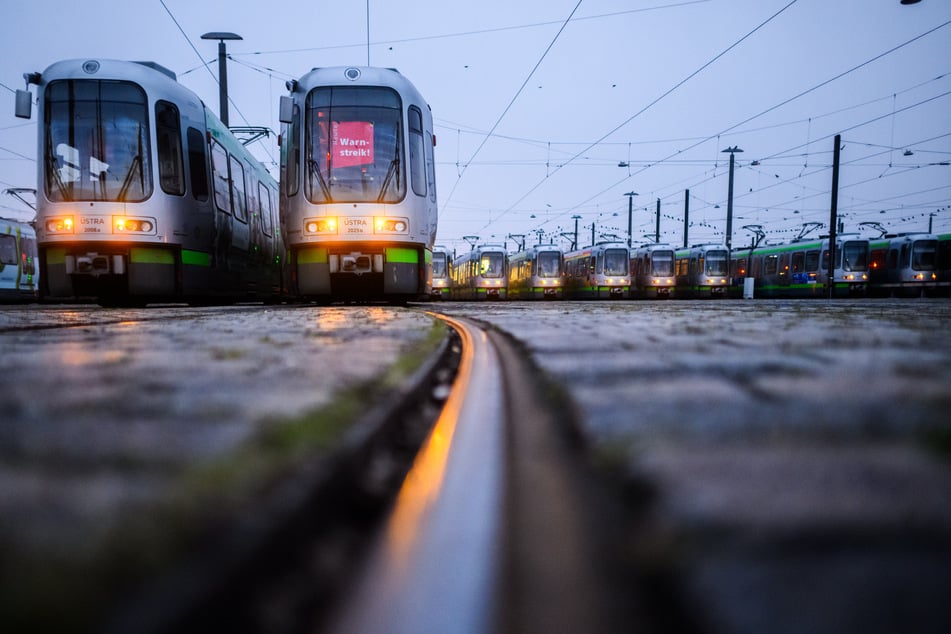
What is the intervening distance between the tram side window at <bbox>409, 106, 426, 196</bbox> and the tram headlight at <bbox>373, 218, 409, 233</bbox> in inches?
19.0

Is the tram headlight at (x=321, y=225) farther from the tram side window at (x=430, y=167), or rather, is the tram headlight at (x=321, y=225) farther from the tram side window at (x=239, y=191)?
the tram side window at (x=239, y=191)

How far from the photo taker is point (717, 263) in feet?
79.7

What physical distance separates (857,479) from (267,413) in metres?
0.66

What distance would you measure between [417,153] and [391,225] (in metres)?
1.16

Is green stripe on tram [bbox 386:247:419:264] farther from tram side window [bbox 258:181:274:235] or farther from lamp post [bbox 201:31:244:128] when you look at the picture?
lamp post [bbox 201:31:244:128]

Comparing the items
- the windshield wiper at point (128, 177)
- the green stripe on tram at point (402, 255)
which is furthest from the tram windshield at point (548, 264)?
the windshield wiper at point (128, 177)

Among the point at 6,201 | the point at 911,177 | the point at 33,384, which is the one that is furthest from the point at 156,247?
the point at 911,177

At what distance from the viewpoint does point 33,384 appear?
109 cm

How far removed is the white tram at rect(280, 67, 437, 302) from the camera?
7.20 meters

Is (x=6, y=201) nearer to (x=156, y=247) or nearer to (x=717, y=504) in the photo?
(x=156, y=247)

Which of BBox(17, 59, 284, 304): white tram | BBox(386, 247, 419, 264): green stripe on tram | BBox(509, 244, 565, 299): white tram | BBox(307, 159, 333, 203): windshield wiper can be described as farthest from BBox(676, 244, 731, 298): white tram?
BBox(17, 59, 284, 304): white tram

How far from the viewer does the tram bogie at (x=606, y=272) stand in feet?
77.9

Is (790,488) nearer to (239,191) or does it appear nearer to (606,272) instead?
(239,191)

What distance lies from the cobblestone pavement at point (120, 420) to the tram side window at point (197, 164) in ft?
22.7
